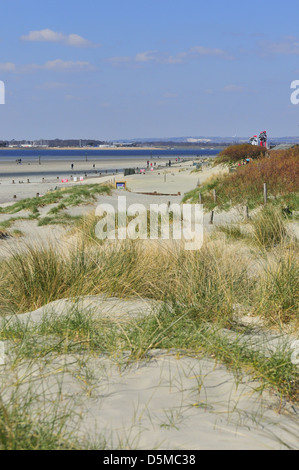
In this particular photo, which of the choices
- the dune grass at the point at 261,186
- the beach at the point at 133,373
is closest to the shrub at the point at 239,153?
the dune grass at the point at 261,186

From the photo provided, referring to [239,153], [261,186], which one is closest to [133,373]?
[261,186]

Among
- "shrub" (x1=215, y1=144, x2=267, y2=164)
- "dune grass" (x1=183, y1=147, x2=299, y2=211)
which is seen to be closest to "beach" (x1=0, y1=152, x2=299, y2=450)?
"dune grass" (x1=183, y1=147, x2=299, y2=211)

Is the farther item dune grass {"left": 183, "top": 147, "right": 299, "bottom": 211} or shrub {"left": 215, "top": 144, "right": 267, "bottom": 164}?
shrub {"left": 215, "top": 144, "right": 267, "bottom": 164}

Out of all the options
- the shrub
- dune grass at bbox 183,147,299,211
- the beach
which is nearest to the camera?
the beach

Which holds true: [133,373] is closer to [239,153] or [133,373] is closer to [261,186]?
[261,186]

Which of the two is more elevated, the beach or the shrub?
the shrub

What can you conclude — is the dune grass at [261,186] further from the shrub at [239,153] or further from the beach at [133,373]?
the shrub at [239,153]

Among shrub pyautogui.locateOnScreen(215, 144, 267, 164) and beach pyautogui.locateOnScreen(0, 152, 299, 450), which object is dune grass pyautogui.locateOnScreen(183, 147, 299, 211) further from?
shrub pyautogui.locateOnScreen(215, 144, 267, 164)

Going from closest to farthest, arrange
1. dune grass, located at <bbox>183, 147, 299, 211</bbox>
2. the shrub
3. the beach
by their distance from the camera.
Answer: the beach < dune grass, located at <bbox>183, 147, 299, 211</bbox> < the shrub

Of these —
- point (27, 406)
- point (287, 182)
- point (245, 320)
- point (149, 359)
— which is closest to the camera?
point (27, 406)
